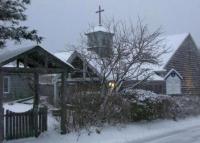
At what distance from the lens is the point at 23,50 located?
14773mm

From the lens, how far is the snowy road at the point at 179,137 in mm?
15797

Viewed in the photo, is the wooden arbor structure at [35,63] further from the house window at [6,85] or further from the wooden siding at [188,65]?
the house window at [6,85]

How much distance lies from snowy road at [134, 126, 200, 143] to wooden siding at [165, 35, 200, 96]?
1790cm

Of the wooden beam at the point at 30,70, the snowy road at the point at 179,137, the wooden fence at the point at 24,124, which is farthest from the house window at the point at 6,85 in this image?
the wooden fence at the point at 24,124

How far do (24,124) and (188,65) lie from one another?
1038 inches

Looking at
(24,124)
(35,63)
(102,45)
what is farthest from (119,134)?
(102,45)

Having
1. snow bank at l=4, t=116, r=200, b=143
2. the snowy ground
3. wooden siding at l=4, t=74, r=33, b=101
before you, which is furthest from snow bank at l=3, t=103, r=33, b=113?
snow bank at l=4, t=116, r=200, b=143

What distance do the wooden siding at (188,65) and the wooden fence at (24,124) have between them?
22.1 m

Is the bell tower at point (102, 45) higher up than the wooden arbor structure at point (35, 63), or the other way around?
the bell tower at point (102, 45)

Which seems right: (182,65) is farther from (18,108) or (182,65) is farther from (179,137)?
(179,137)

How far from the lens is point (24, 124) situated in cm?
1505

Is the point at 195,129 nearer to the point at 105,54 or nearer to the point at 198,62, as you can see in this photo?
the point at 105,54

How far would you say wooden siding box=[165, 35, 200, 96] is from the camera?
3730 centimetres

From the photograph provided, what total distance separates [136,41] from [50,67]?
626 cm
